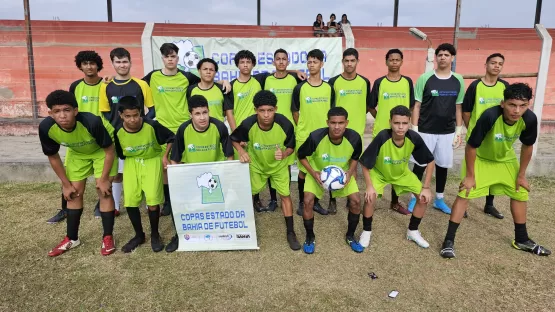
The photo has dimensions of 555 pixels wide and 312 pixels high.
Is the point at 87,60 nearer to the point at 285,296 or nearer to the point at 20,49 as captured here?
the point at 285,296

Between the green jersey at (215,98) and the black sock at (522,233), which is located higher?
the green jersey at (215,98)

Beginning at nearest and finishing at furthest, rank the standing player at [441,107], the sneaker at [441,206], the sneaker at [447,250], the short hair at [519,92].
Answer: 1. the short hair at [519,92]
2. the sneaker at [447,250]
3. the standing player at [441,107]
4. the sneaker at [441,206]

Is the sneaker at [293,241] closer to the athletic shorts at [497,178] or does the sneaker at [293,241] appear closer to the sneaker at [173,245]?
the sneaker at [173,245]

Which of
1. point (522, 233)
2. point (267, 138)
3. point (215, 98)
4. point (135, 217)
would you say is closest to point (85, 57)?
point (215, 98)

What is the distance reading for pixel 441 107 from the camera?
4.55 metres

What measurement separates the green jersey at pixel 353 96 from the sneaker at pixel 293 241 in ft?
5.12

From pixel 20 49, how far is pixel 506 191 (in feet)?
42.7

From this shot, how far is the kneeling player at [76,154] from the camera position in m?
3.42

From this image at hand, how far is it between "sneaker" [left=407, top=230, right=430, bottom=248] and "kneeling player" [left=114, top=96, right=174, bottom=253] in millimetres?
2571

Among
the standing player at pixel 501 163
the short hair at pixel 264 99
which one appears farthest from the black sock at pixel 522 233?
the short hair at pixel 264 99

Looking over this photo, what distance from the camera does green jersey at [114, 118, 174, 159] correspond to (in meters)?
3.72

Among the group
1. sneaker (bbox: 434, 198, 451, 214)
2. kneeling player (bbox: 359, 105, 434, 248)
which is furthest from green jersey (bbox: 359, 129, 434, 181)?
sneaker (bbox: 434, 198, 451, 214)

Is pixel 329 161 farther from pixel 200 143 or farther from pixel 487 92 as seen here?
pixel 487 92

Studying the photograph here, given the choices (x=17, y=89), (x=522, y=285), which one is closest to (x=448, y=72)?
(x=522, y=285)
